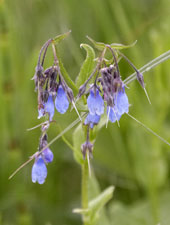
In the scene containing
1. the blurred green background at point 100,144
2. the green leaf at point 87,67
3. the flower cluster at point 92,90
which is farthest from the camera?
the blurred green background at point 100,144

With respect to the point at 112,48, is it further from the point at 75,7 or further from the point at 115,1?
the point at 75,7

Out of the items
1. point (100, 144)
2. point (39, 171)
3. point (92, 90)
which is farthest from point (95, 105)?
point (100, 144)

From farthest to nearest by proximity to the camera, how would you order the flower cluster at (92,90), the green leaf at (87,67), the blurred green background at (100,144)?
the blurred green background at (100,144)
the green leaf at (87,67)
the flower cluster at (92,90)

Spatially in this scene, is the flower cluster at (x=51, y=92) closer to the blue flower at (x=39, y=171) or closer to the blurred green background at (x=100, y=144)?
the blue flower at (x=39, y=171)

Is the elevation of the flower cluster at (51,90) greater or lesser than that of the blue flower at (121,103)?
greater

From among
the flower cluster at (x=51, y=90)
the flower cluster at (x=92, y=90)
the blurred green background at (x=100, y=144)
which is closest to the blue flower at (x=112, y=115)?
the flower cluster at (x=92, y=90)

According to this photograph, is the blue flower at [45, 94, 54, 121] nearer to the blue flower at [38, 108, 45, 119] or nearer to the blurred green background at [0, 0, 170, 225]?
the blue flower at [38, 108, 45, 119]
